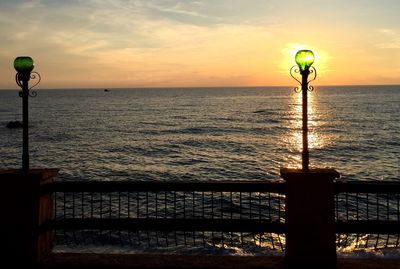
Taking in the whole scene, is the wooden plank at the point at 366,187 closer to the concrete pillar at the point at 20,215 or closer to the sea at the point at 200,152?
the concrete pillar at the point at 20,215

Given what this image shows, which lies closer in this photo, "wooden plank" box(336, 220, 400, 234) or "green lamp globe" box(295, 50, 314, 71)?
"wooden plank" box(336, 220, 400, 234)

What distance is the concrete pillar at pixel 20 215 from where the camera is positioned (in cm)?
625

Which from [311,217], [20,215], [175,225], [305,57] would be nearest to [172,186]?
[175,225]

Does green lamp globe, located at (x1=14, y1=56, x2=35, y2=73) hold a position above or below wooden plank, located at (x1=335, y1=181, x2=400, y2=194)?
above

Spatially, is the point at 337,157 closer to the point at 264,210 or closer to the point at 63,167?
the point at 264,210

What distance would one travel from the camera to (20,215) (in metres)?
6.29

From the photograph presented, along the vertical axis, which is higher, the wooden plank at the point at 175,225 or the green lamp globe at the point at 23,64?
the green lamp globe at the point at 23,64

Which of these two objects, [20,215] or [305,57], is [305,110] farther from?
[20,215]

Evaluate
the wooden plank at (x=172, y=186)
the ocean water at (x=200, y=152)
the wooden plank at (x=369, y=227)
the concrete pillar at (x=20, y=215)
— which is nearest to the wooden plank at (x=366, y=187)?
the wooden plank at (x=369, y=227)

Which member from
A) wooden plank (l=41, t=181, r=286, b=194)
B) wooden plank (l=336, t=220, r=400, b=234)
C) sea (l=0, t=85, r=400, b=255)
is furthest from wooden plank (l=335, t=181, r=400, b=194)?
sea (l=0, t=85, r=400, b=255)

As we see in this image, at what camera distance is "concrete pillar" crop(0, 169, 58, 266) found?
6246 mm

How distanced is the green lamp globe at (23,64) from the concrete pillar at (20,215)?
158 centimetres

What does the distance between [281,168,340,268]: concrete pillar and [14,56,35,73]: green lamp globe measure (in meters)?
4.21

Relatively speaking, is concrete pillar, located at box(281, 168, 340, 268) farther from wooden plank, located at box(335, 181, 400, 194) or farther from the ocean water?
the ocean water
